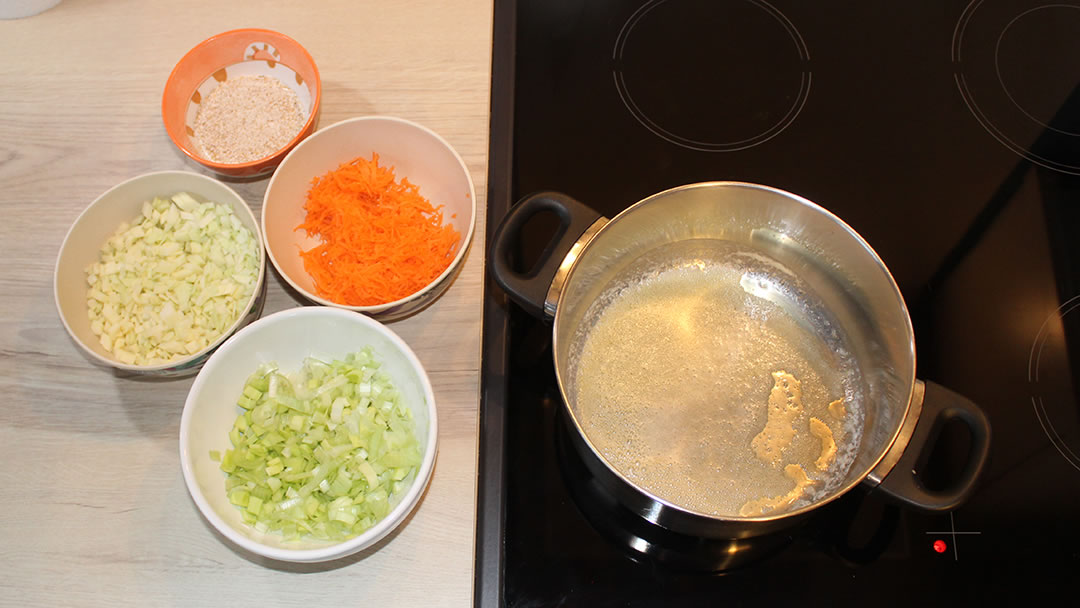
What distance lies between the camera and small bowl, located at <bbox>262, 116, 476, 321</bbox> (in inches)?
33.4

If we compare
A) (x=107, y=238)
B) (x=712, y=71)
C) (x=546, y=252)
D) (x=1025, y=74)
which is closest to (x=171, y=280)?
(x=107, y=238)

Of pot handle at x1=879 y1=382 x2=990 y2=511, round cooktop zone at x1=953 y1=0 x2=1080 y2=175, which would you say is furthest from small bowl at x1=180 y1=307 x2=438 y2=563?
round cooktop zone at x1=953 y1=0 x2=1080 y2=175

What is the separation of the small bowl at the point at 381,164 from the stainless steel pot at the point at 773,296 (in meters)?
0.14

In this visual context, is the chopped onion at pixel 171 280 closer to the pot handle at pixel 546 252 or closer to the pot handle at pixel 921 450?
the pot handle at pixel 546 252

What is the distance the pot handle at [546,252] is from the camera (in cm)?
74

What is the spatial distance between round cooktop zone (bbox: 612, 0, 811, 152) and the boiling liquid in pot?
19 centimetres

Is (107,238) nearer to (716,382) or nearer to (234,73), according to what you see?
(234,73)

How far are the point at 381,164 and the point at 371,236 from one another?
0.12 meters

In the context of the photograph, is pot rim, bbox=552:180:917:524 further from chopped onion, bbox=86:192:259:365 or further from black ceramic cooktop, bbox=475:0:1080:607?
chopped onion, bbox=86:192:259:365

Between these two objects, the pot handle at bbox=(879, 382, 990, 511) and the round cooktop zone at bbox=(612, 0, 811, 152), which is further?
the round cooktop zone at bbox=(612, 0, 811, 152)

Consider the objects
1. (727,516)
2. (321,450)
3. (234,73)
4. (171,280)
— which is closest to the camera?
(727,516)

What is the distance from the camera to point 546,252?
29.9 inches

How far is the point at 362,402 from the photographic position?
786 mm

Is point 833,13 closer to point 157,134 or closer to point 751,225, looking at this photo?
point 751,225
